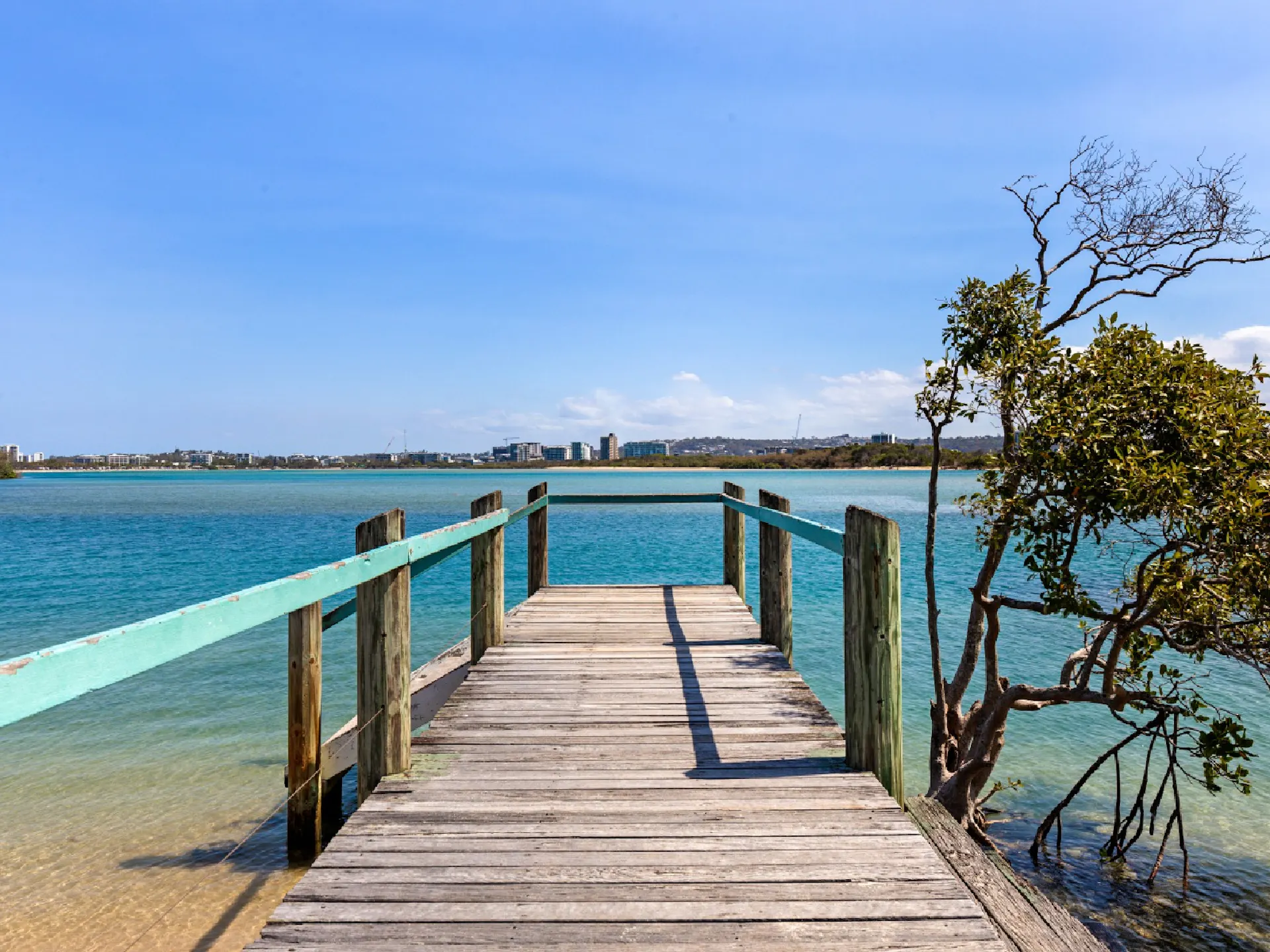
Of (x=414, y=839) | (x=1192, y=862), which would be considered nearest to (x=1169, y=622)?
(x=1192, y=862)

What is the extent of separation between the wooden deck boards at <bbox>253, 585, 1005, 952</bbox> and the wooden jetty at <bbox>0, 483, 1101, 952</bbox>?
0.01 m

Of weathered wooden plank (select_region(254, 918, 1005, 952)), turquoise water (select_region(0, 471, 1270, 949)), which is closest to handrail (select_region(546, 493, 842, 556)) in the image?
weathered wooden plank (select_region(254, 918, 1005, 952))

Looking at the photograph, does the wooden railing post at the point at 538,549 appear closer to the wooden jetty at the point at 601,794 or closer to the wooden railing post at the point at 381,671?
the wooden jetty at the point at 601,794

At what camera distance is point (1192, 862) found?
603cm

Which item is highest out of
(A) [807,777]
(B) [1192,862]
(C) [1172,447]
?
(C) [1172,447]

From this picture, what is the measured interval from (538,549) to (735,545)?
2.26m

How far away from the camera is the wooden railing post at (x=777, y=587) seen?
5777 mm

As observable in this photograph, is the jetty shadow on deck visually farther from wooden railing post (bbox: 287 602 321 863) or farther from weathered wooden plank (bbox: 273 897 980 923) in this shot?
wooden railing post (bbox: 287 602 321 863)

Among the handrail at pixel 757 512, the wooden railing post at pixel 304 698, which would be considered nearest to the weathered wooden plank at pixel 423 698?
the wooden railing post at pixel 304 698

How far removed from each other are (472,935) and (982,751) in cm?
493

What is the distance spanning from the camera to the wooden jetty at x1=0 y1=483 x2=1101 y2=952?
2.18 meters

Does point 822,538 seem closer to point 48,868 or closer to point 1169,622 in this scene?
point 1169,622

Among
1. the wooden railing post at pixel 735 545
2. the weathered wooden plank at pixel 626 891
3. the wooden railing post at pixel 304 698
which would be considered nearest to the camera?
the weathered wooden plank at pixel 626 891

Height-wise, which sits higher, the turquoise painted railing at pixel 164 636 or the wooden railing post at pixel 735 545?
the turquoise painted railing at pixel 164 636
